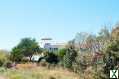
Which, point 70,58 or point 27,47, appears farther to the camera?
point 27,47

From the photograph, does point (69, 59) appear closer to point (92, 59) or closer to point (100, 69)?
point (92, 59)

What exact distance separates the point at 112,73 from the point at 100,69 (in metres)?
5.88

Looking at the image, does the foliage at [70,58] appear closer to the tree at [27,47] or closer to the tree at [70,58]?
the tree at [70,58]

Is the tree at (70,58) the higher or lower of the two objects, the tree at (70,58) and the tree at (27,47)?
the lower

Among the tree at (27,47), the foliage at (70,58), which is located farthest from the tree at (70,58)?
the tree at (27,47)

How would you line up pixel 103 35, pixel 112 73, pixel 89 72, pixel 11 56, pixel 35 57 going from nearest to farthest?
pixel 112 73 → pixel 89 72 → pixel 103 35 → pixel 11 56 → pixel 35 57

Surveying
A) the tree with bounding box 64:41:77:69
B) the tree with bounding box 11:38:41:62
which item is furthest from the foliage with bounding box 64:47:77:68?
the tree with bounding box 11:38:41:62

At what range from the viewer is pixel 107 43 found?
21781 mm

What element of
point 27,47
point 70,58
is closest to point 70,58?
point 70,58

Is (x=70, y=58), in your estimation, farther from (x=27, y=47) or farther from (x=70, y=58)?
(x=27, y=47)

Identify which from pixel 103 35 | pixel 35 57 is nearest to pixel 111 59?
pixel 103 35

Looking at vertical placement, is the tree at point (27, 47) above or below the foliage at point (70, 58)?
above

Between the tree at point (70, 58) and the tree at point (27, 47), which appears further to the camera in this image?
the tree at point (27, 47)

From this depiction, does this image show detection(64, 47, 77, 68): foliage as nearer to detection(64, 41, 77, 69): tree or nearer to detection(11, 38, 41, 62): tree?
detection(64, 41, 77, 69): tree
